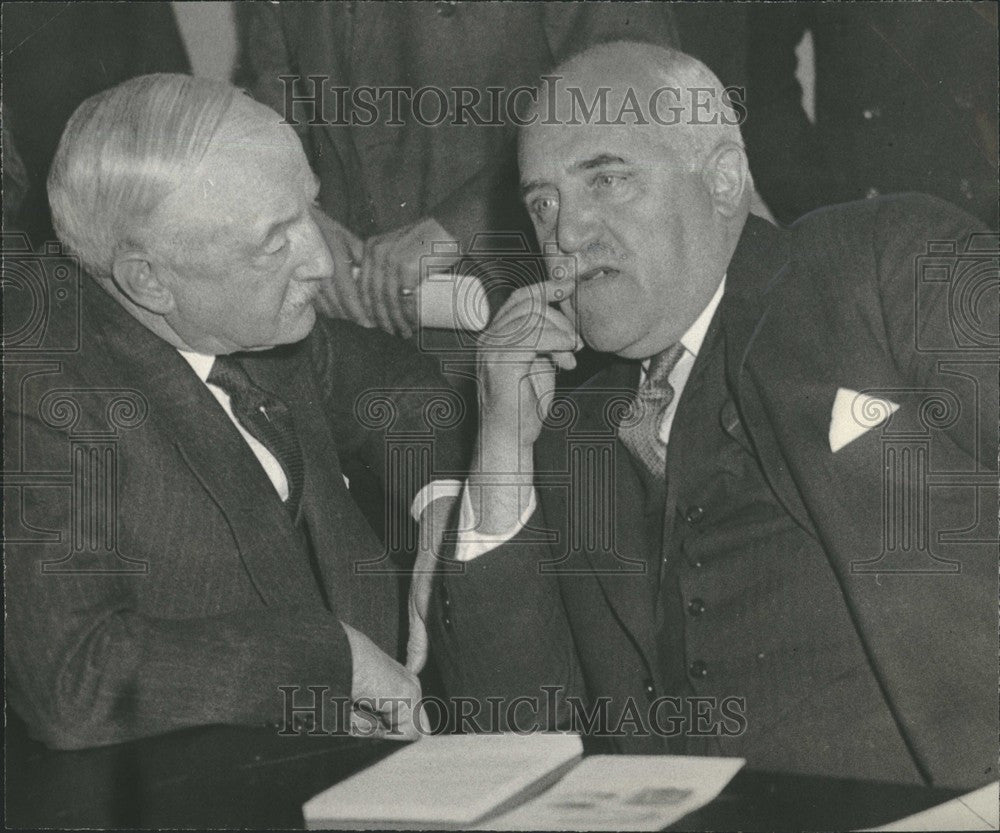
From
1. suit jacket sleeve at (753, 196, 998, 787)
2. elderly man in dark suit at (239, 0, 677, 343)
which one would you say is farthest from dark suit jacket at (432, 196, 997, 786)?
elderly man in dark suit at (239, 0, 677, 343)

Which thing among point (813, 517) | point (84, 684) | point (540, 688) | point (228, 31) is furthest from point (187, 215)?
point (813, 517)

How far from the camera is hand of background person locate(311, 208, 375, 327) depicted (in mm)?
3766

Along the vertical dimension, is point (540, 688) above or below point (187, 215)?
below

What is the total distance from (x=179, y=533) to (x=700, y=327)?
55.5 inches

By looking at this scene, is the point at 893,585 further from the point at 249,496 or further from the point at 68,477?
the point at 68,477

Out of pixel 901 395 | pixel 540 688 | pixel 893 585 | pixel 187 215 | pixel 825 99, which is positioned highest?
pixel 825 99

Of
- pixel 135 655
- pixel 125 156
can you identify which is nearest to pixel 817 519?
pixel 135 655

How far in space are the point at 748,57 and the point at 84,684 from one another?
90.7 inches

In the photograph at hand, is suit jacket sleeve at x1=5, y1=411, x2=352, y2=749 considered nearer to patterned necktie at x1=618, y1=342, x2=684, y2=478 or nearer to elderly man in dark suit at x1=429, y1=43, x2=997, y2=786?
elderly man in dark suit at x1=429, y1=43, x2=997, y2=786

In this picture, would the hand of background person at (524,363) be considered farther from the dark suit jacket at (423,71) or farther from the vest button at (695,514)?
the vest button at (695,514)

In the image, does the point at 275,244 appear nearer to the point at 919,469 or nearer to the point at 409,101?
the point at 409,101

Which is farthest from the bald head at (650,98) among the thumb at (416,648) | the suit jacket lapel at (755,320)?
the thumb at (416,648)

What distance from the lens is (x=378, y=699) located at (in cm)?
367

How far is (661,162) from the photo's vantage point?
11.9ft
